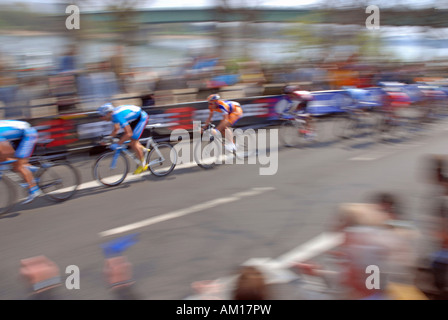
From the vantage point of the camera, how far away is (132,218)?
6.73m

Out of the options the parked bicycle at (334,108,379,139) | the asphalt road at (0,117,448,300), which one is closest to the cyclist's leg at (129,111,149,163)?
the asphalt road at (0,117,448,300)

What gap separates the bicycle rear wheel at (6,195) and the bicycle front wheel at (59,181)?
20.1 inches

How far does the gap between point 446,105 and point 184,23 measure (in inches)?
1093

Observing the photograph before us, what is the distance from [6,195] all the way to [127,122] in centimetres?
261

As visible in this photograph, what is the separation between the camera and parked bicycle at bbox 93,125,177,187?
27.9 feet

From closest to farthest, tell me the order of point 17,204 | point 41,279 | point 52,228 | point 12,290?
point 41,279, point 12,290, point 52,228, point 17,204

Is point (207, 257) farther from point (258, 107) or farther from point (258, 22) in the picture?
point (258, 22)

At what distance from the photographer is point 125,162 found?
8.70 m

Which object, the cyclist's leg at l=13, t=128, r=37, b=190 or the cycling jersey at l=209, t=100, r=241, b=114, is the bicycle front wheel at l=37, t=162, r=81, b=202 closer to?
the cyclist's leg at l=13, t=128, r=37, b=190

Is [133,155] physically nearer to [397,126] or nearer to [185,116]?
[185,116]

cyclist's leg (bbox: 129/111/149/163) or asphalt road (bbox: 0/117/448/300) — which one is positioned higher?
cyclist's leg (bbox: 129/111/149/163)

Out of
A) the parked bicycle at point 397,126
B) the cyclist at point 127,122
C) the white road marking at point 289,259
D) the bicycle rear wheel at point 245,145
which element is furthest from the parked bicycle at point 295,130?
the white road marking at point 289,259

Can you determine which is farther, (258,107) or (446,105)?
(446,105)

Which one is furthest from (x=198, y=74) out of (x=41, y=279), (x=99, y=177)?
(x=41, y=279)
